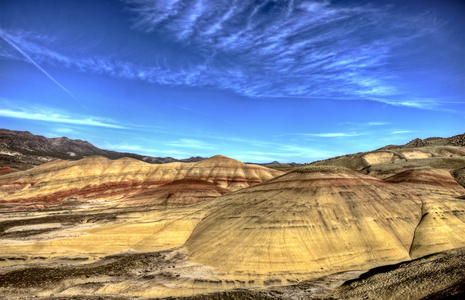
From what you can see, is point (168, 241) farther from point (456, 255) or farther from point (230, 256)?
point (456, 255)

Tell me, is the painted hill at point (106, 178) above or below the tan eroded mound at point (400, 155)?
below

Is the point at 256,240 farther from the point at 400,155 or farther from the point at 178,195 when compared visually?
the point at 400,155

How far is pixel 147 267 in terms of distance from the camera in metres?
31.3

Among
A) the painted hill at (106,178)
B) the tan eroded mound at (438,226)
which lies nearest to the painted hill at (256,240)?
the tan eroded mound at (438,226)

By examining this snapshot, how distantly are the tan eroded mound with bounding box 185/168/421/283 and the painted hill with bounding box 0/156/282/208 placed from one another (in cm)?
4980

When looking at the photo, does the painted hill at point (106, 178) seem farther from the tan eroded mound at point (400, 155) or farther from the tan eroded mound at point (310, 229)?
the tan eroded mound at point (310, 229)

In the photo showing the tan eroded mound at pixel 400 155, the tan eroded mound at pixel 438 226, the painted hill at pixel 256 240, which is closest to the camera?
the painted hill at pixel 256 240

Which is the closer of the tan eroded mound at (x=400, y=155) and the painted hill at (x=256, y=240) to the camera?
the painted hill at (x=256, y=240)

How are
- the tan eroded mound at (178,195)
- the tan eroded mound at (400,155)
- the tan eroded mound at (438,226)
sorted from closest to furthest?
the tan eroded mound at (438,226), the tan eroded mound at (178,195), the tan eroded mound at (400,155)

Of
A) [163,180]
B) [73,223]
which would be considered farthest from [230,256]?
[163,180]

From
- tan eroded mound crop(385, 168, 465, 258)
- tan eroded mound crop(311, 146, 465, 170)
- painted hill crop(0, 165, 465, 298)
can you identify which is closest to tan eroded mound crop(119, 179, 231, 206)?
painted hill crop(0, 165, 465, 298)

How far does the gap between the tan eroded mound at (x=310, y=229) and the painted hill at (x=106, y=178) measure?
163 feet

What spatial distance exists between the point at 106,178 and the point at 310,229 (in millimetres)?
92920

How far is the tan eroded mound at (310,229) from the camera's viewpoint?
30656mm
